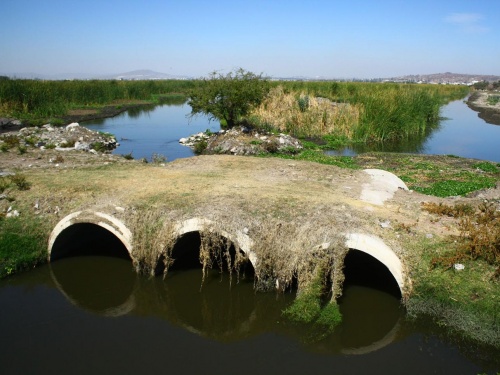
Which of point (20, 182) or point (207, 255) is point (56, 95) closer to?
point (20, 182)

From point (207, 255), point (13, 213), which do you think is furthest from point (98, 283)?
point (13, 213)

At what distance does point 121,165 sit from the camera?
13844 mm

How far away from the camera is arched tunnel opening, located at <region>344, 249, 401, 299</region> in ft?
28.3

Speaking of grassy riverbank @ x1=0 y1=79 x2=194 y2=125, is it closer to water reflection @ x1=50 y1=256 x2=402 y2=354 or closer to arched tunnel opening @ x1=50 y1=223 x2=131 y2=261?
arched tunnel opening @ x1=50 y1=223 x2=131 y2=261

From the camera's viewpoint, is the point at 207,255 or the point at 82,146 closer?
the point at 207,255

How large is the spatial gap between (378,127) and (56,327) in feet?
72.1

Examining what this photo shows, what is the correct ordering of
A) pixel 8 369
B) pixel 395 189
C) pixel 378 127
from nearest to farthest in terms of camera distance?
pixel 8 369 → pixel 395 189 → pixel 378 127

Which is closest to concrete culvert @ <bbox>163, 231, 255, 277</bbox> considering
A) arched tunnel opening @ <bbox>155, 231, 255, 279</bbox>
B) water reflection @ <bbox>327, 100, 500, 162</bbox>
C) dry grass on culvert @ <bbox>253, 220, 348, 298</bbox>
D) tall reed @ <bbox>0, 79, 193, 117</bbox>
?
arched tunnel opening @ <bbox>155, 231, 255, 279</bbox>

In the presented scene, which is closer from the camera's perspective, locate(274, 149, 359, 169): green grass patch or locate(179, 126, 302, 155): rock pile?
locate(274, 149, 359, 169): green grass patch

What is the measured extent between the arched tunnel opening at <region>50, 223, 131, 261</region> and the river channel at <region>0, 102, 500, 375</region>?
0.86 ft

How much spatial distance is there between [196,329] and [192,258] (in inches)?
105

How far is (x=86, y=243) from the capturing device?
10445 millimetres

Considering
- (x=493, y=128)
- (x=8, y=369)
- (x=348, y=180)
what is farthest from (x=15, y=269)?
(x=493, y=128)

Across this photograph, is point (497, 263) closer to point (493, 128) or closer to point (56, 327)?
point (56, 327)
